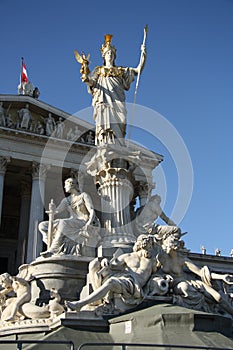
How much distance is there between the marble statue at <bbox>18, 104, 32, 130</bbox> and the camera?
131 feet

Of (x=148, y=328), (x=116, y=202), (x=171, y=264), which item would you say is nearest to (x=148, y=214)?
(x=116, y=202)

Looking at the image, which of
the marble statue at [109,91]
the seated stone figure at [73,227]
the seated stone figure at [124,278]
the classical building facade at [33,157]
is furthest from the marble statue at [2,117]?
the seated stone figure at [124,278]

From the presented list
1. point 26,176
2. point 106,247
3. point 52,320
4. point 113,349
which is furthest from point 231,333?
point 26,176

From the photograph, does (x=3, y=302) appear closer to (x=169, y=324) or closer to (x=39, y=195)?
(x=169, y=324)

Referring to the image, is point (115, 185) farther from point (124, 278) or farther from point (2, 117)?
point (2, 117)

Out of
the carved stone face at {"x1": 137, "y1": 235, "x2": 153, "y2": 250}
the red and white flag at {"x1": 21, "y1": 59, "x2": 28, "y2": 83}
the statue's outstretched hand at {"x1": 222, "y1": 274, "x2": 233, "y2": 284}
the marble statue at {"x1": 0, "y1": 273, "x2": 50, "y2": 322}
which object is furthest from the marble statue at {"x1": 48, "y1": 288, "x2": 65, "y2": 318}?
the red and white flag at {"x1": 21, "y1": 59, "x2": 28, "y2": 83}

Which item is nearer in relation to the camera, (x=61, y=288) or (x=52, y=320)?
(x=52, y=320)

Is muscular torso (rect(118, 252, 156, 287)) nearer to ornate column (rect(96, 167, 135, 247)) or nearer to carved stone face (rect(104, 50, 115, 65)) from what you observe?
ornate column (rect(96, 167, 135, 247))

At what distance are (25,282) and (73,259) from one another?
1271 millimetres

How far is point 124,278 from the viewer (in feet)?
29.5

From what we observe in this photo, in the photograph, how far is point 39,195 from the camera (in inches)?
1448

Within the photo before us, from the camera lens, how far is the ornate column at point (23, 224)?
3664 centimetres

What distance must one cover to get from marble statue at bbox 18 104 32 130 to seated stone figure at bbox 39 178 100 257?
92.5ft

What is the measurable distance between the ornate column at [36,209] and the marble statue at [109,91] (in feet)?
68.5
